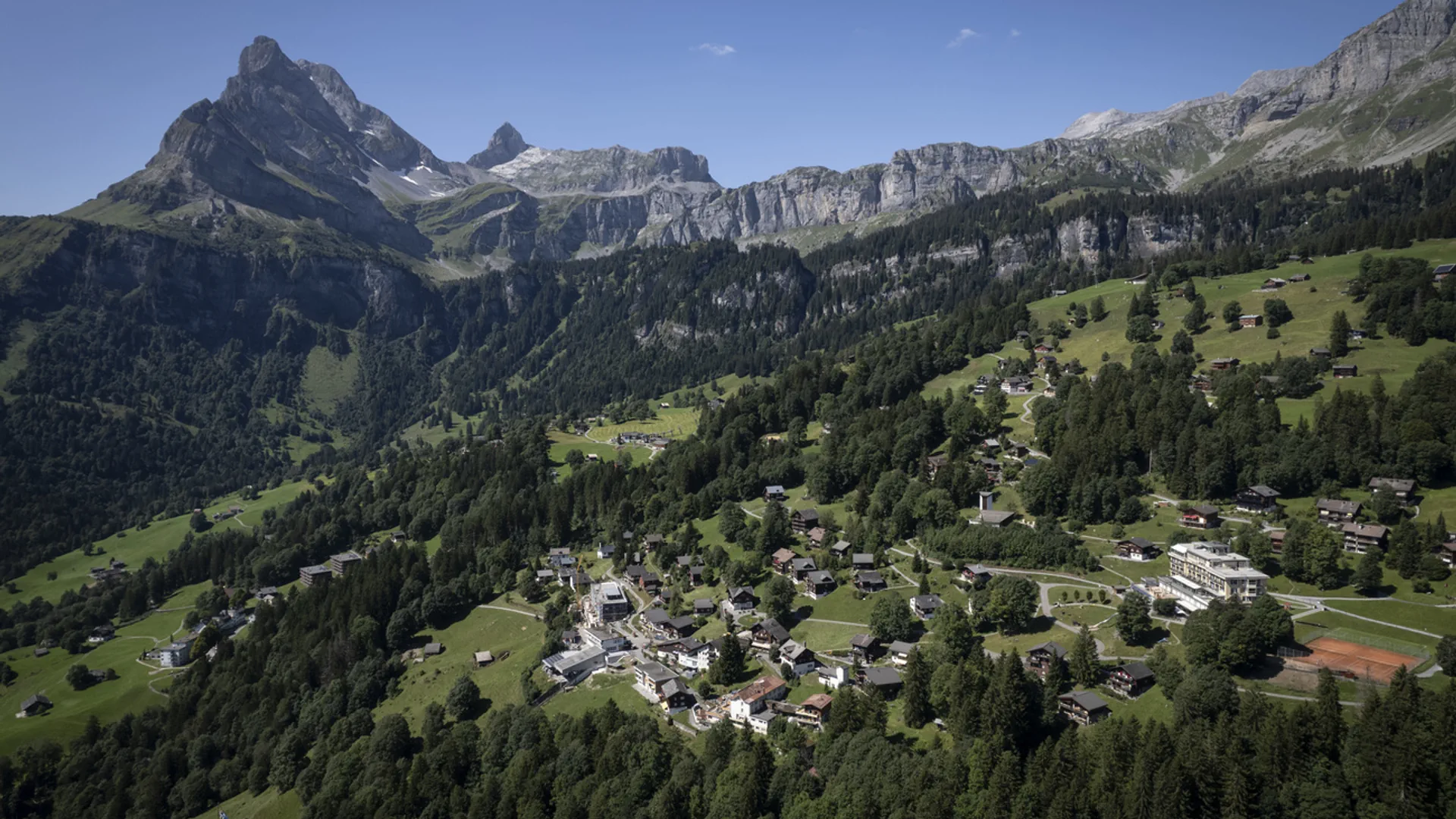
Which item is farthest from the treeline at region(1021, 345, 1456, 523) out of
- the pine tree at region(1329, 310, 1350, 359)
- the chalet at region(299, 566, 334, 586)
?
the chalet at region(299, 566, 334, 586)

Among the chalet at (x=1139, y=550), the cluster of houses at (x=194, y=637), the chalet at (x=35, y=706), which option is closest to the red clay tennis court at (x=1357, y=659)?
the chalet at (x=1139, y=550)

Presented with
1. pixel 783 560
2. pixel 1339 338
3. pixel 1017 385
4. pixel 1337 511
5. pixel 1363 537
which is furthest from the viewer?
pixel 1017 385

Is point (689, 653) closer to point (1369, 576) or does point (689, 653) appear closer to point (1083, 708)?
point (1083, 708)

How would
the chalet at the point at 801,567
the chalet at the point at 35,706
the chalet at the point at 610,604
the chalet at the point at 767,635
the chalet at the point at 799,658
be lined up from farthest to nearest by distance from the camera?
the chalet at the point at 35,706, the chalet at the point at 610,604, the chalet at the point at 801,567, the chalet at the point at 767,635, the chalet at the point at 799,658

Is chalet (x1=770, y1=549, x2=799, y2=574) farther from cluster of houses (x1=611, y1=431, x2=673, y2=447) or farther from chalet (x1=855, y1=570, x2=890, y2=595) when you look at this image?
cluster of houses (x1=611, y1=431, x2=673, y2=447)

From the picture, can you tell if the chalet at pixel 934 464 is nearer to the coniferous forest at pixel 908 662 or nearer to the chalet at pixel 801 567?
the coniferous forest at pixel 908 662

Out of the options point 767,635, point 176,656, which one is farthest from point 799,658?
point 176,656

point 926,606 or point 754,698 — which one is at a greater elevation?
point 926,606

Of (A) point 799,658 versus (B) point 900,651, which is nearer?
(B) point 900,651
